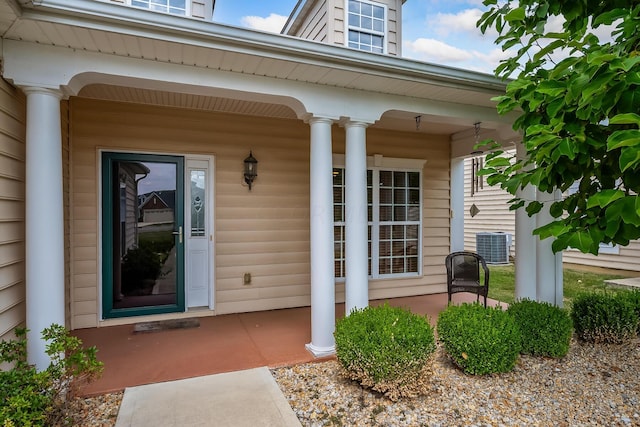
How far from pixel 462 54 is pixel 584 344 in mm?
13767

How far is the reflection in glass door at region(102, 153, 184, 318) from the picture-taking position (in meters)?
4.12

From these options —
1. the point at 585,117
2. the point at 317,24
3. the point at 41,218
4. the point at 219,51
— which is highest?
the point at 317,24

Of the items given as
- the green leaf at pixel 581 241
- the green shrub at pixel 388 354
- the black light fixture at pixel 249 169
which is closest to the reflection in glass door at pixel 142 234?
the black light fixture at pixel 249 169

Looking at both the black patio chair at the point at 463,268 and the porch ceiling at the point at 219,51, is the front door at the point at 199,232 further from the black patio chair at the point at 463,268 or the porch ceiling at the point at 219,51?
the black patio chair at the point at 463,268

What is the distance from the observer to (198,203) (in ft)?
14.7

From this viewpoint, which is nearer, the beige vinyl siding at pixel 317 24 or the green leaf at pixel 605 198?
the green leaf at pixel 605 198

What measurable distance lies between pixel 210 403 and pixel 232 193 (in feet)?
8.62

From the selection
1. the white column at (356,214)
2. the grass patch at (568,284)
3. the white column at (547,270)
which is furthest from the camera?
the grass patch at (568,284)

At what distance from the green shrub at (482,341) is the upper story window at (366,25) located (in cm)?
387

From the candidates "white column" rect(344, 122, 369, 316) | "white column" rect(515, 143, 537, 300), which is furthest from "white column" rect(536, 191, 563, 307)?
"white column" rect(344, 122, 369, 316)

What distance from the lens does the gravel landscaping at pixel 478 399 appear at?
2.35 meters

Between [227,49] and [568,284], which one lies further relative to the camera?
[568,284]

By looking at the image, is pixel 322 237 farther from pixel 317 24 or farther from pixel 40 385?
pixel 317 24

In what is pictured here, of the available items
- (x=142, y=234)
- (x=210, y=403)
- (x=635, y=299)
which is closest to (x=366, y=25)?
(x=142, y=234)
